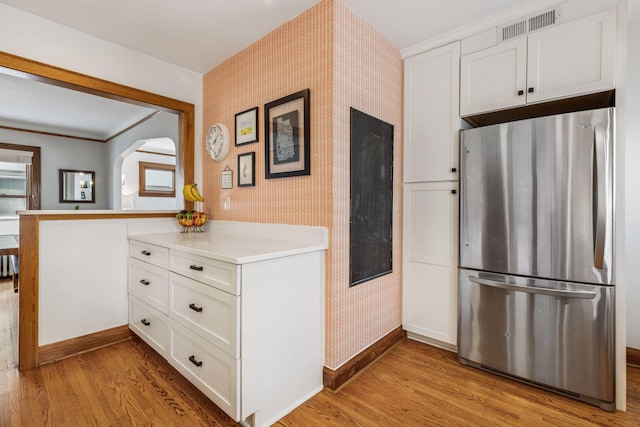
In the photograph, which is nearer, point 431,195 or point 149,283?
point 149,283

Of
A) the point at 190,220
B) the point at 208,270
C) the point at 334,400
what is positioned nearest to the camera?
the point at 208,270

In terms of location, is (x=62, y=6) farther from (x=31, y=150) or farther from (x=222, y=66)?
(x=31, y=150)

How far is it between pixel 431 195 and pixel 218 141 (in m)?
1.86

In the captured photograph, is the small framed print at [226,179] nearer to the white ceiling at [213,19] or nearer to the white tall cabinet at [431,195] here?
the white ceiling at [213,19]

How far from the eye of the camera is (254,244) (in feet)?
6.19

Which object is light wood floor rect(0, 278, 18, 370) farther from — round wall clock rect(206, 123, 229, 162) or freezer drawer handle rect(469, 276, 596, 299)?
freezer drawer handle rect(469, 276, 596, 299)

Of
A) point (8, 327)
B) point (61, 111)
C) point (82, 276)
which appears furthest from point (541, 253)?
point (61, 111)

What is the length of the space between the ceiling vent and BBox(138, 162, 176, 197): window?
530 centimetres

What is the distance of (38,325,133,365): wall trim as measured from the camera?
2.15 m

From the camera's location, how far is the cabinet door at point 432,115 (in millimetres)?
2215

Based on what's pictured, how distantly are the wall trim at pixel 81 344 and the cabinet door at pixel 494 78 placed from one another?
3207mm

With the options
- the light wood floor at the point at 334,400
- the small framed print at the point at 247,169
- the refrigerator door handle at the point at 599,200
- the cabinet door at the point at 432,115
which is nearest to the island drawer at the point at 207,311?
the light wood floor at the point at 334,400

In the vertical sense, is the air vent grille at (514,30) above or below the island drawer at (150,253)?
above

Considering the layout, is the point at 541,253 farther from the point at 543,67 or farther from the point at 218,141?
the point at 218,141
